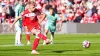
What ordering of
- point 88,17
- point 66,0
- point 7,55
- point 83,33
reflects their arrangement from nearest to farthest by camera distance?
point 7,55 → point 83,33 → point 88,17 → point 66,0

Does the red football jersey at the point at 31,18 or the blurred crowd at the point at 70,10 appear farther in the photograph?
the blurred crowd at the point at 70,10

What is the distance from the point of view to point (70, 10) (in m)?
39.4

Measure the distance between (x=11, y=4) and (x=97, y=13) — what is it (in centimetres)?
749

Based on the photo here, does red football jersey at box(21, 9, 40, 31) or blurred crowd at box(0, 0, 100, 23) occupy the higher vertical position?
blurred crowd at box(0, 0, 100, 23)

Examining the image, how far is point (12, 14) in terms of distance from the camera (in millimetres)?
38781

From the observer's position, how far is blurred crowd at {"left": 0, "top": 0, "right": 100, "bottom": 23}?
126ft

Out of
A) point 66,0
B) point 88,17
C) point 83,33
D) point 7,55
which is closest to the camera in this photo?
point 7,55

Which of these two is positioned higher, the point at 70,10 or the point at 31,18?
the point at 70,10

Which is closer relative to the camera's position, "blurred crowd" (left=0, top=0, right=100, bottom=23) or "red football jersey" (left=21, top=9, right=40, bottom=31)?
"red football jersey" (left=21, top=9, right=40, bottom=31)

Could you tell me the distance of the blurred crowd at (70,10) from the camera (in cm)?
3838

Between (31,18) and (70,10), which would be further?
(70,10)

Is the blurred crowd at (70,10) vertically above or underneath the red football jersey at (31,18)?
above

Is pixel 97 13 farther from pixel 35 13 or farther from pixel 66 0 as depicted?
pixel 35 13

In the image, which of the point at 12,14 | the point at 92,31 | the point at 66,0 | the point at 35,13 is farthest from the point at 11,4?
the point at 35,13
